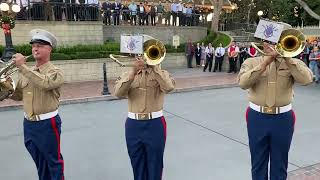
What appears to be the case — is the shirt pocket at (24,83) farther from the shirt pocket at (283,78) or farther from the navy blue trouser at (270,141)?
the shirt pocket at (283,78)

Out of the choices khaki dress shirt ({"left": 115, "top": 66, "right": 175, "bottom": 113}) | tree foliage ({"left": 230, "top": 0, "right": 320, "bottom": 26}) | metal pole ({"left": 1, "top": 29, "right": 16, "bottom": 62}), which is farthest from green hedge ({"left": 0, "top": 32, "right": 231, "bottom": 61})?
tree foliage ({"left": 230, "top": 0, "right": 320, "bottom": 26})

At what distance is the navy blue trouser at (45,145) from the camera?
13.4 ft

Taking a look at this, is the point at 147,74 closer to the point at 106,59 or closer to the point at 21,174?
the point at 21,174

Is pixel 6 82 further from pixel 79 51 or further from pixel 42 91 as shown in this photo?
pixel 79 51

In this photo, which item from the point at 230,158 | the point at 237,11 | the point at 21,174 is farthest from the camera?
the point at 237,11

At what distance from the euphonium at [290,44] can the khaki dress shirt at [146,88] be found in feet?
3.85

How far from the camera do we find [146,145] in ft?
13.2

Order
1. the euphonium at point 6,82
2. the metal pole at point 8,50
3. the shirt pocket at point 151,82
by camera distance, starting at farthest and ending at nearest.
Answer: the metal pole at point 8,50 < the shirt pocket at point 151,82 < the euphonium at point 6,82

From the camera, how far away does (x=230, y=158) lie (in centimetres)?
605

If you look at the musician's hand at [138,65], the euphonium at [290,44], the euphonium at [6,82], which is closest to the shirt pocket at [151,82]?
the musician's hand at [138,65]

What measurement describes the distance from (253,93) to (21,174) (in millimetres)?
3574

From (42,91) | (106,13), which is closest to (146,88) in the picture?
(42,91)

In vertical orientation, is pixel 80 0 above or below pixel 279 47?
above

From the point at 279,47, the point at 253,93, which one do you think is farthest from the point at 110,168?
the point at 279,47
